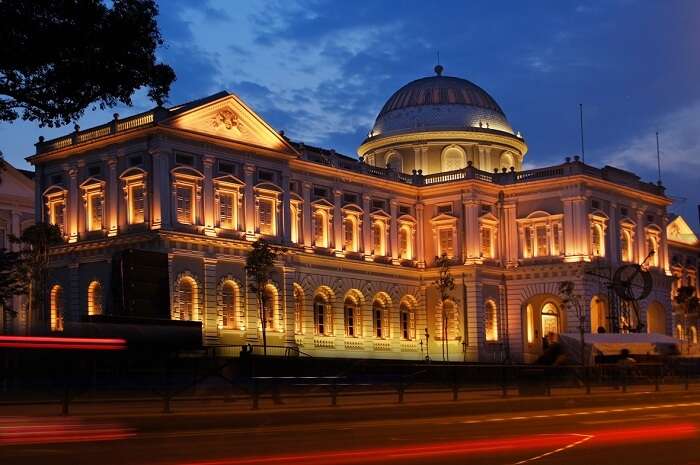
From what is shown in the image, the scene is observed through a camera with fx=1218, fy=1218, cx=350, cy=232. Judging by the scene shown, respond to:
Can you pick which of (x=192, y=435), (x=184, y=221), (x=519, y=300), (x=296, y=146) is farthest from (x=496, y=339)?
(x=192, y=435)

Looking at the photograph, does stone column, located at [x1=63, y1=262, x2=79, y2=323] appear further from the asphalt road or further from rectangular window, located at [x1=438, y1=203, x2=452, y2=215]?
the asphalt road

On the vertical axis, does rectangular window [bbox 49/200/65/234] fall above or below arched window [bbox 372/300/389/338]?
above

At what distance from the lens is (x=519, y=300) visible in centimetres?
8769

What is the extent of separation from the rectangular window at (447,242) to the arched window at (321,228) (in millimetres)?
10780

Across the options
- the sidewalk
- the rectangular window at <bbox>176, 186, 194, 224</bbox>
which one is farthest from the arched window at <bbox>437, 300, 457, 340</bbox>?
the sidewalk

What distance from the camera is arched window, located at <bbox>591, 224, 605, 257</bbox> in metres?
87.6

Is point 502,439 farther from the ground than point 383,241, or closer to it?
closer to it

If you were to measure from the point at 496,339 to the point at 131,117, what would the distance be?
32873mm

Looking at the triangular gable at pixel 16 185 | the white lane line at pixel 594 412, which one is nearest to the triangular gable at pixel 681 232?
the triangular gable at pixel 16 185

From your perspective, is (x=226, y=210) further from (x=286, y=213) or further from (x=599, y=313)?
(x=599, y=313)

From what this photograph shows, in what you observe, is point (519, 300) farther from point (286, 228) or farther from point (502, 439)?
point (502, 439)

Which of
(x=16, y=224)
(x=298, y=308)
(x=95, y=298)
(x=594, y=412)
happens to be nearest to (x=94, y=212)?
(x=95, y=298)

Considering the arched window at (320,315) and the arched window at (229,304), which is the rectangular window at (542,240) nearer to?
the arched window at (320,315)

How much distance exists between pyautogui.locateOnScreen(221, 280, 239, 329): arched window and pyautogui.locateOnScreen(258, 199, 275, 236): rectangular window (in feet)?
14.3
